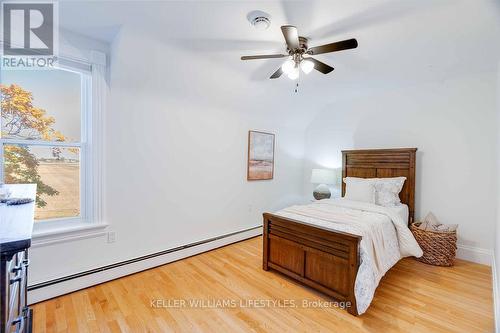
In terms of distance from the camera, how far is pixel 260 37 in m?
2.22

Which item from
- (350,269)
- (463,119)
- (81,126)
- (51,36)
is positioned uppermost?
(51,36)

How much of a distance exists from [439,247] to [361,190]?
1.11m

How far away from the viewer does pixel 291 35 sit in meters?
1.81

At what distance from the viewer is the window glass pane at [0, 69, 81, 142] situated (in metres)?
2.01

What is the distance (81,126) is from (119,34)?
99 cm

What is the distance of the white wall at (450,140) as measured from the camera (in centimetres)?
299

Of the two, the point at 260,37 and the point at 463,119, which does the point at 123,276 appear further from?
the point at 463,119

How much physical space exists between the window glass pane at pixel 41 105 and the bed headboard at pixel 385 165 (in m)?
3.93

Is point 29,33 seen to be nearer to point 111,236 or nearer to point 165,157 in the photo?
point 165,157

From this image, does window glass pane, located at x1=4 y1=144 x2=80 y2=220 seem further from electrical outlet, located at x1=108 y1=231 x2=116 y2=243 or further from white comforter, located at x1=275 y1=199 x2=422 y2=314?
white comforter, located at x1=275 y1=199 x2=422 y2=314

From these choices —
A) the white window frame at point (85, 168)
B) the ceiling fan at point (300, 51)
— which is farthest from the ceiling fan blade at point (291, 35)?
the white window frame at point (85, 168)

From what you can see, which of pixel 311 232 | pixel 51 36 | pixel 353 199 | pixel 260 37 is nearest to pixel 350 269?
pixel 311 232

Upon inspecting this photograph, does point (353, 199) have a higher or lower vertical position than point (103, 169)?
lower

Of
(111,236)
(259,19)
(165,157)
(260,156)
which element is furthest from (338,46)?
(111,236)
